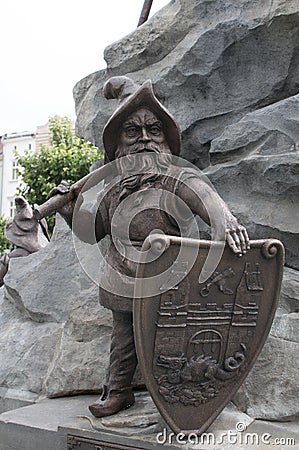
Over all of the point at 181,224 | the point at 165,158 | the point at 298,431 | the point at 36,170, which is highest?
the point at 36,170

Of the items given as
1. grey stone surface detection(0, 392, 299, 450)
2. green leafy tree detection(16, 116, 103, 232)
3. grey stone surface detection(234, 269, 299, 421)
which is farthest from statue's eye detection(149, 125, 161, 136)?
green leafy tree detection(16, 116, 103, 232)

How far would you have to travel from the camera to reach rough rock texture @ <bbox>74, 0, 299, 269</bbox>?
10.7ft

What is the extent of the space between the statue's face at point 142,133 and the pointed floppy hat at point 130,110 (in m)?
0.03

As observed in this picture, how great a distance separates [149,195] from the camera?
99.1 inches

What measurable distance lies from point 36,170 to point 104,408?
371 inches

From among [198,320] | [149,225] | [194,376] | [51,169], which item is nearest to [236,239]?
[198,320]

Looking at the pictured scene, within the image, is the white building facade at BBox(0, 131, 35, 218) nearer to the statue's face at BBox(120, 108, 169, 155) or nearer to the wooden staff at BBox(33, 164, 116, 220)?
the wooden staff at BBox(33, 164, 116, 220)

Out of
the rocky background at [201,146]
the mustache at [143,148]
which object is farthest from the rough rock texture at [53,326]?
the mustache at [143,148]

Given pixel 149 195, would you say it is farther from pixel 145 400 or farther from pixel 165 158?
pixel 145 400

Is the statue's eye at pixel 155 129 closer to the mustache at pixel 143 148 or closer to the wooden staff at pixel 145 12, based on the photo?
the mustache at pixel 143 148

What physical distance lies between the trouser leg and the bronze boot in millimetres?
24

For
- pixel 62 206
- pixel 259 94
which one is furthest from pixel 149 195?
pixel 259 94

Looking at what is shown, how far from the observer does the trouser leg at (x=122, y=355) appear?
2.51 meters
